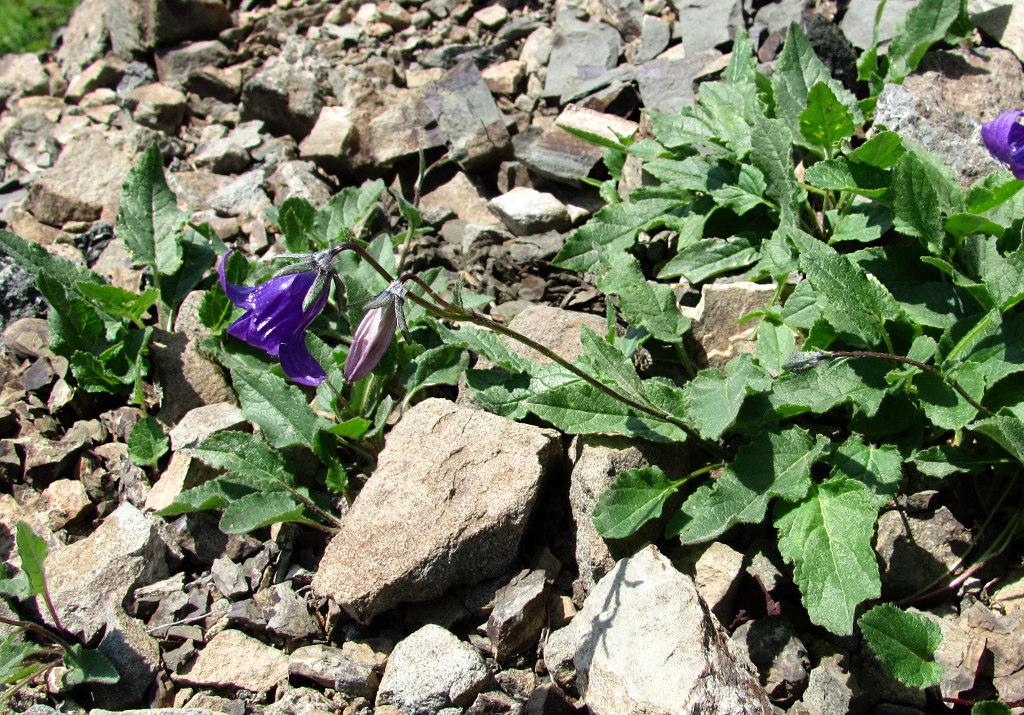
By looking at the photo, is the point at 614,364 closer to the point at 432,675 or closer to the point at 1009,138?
the point at 432,675

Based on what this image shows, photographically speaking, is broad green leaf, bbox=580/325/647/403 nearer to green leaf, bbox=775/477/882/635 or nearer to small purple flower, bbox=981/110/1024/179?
green leaf, bbox=775/477/882/635

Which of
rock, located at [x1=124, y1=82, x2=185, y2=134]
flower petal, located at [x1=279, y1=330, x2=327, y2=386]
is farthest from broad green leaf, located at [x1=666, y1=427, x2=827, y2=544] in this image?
rock, located at [x1=124, y1=82, x2=185, y2=134]

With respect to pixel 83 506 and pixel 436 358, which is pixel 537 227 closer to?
pixel 436 358

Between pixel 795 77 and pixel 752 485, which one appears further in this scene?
pixel 795 77

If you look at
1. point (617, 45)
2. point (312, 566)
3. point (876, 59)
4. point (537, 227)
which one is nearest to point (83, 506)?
point (312, 566)

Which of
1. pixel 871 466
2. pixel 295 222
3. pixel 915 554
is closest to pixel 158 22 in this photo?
pixel 295 222
